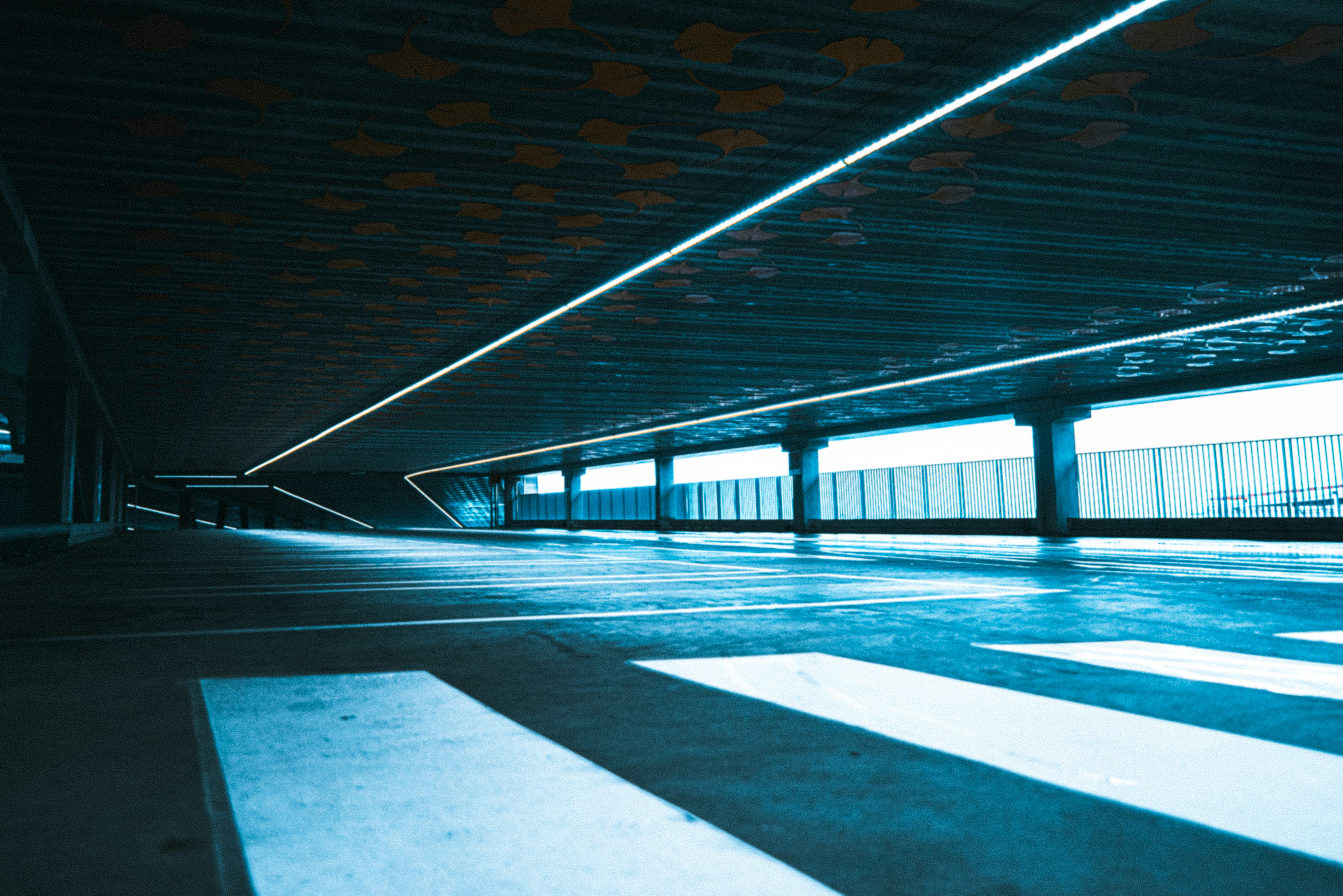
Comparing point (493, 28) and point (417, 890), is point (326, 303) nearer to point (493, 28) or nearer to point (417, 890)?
point (493, 28)

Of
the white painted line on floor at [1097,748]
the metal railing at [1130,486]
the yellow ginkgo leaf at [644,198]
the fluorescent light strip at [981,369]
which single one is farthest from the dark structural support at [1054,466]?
the white painted line on floor at [1097,748]

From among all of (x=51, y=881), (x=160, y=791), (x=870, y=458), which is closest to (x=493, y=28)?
(x=160, y=791)

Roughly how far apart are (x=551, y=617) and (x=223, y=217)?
18.3ft

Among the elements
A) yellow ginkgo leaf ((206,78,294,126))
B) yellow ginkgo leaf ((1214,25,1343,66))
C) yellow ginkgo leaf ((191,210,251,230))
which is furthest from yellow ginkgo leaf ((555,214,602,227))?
yellow ginkgo leaf ((1214,25,1343,66))

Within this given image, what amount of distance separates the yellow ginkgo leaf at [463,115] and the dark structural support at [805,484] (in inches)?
1114

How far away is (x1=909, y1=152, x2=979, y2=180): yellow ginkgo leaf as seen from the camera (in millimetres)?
8266

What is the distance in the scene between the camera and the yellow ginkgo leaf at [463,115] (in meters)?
7.20

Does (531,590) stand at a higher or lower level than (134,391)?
lower

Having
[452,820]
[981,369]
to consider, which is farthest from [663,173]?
[981,369]

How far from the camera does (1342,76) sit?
22.2 feet

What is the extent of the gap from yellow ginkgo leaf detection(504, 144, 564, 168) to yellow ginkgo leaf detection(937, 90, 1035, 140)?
3180 mm

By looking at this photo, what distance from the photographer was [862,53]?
21.3ft

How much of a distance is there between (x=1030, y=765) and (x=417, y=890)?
191 centimetres

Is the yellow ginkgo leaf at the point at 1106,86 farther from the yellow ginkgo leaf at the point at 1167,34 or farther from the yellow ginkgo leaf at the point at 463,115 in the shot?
the yellow ginkgo leaf at the point at 463,115
